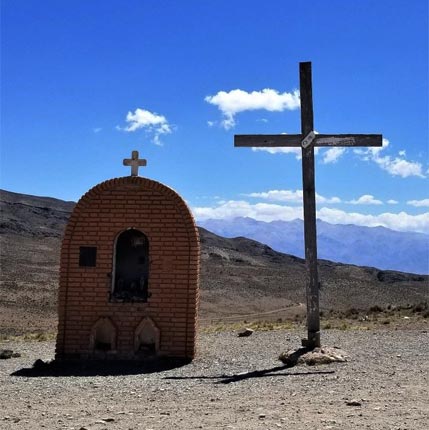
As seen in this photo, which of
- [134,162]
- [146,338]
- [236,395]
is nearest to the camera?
[236,395]

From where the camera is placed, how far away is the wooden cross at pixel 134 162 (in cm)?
1167

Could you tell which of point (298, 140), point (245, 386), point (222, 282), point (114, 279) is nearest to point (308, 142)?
point (298, 140)

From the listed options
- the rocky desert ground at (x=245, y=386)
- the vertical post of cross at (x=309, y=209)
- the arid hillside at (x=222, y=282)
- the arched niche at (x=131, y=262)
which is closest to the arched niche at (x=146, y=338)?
the rocky desert ground at (x=245, y=386)

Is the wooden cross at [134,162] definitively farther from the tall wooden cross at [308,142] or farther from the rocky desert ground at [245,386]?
the rocky desert ground at [245,386]

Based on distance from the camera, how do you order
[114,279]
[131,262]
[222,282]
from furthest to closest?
[222,282]
[131,262]
[114,279]

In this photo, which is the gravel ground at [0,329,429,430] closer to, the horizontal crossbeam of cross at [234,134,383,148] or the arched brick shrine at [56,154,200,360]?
the arched brick shrine at [56,154,200,360]

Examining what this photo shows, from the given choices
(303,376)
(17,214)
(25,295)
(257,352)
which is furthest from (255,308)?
(17,214)

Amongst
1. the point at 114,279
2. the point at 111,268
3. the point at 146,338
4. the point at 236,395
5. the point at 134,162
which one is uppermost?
the point at 134,162

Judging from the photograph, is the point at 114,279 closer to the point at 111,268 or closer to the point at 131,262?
the point at 111,268

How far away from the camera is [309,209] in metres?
11.2

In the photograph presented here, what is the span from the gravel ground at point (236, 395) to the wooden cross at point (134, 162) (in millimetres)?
3863

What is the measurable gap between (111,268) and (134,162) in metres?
2.14

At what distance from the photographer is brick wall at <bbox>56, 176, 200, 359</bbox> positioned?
11070mm

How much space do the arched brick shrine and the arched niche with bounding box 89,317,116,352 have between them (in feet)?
0.06
